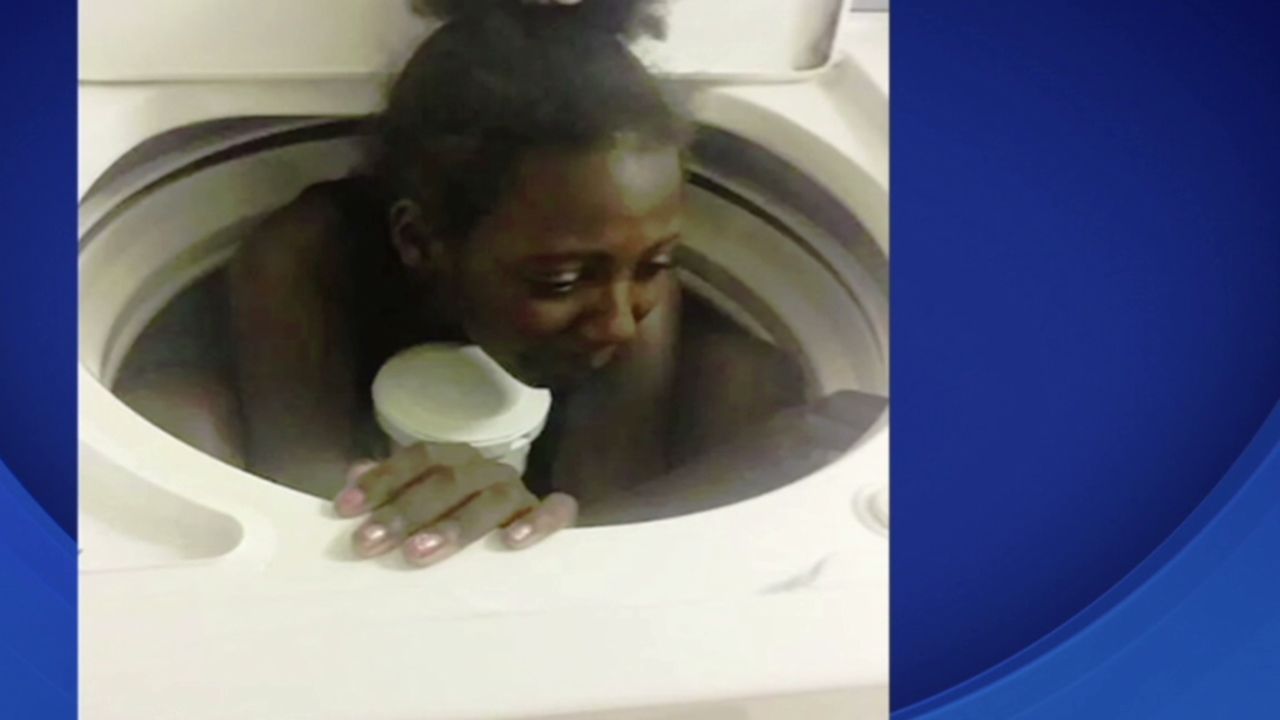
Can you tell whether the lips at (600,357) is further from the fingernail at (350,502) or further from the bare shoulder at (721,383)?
the fingernail at (350,502)

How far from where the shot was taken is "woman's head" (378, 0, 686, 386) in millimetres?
957

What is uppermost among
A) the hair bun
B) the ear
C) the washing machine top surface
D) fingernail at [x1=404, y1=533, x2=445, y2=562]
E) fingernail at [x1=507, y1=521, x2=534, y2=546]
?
the hair bun

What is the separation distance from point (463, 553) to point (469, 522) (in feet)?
0.08

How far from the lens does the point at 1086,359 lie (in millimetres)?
1110

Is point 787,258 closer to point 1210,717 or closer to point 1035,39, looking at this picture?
point 1035,39

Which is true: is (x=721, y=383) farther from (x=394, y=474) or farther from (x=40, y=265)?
(x=40, y=265)

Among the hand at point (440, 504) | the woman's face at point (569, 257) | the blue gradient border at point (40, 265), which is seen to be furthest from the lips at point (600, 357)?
the blue gradient border at point (40, 265)

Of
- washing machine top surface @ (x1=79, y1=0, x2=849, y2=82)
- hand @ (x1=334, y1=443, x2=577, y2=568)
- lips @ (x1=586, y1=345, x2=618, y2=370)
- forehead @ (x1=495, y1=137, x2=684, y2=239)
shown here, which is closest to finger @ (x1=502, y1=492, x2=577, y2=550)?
hand @ (x1=334, y1=443, x2=577, y2=568)

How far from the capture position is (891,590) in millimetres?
1078

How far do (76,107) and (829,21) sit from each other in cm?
60

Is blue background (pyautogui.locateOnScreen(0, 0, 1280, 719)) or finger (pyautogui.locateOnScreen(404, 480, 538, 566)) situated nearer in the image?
finger (pyautogui.locateOnScreen(404, 480, 538, 566))

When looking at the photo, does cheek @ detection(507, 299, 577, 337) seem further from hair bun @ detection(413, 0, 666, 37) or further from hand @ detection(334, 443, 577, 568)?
hair bun @ detection(413, 0, 666, 37)

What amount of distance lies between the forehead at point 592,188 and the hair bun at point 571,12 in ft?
0.28

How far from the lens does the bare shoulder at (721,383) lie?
0.99m
